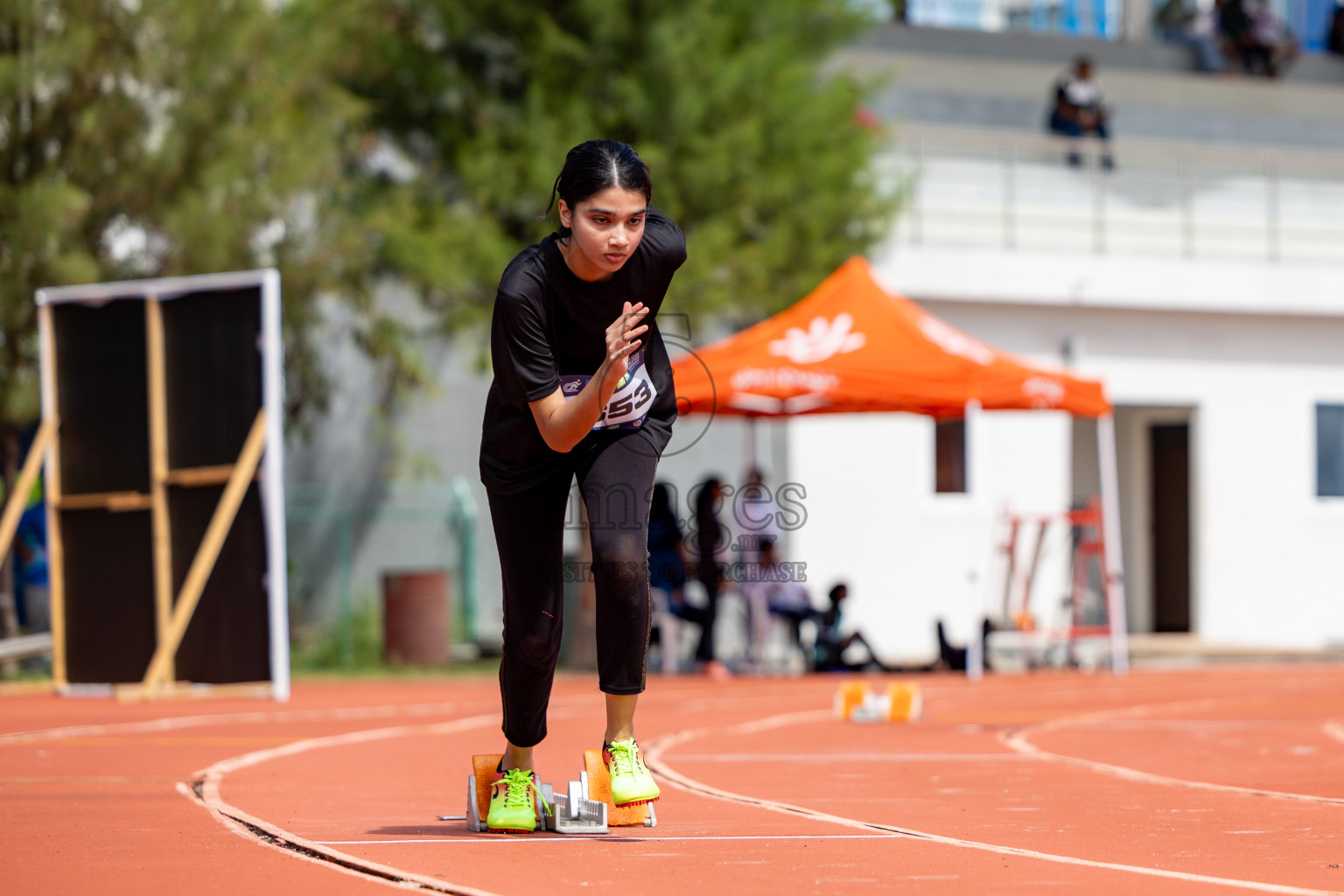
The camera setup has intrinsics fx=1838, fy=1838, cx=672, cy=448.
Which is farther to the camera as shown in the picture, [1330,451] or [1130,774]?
[1330,451]

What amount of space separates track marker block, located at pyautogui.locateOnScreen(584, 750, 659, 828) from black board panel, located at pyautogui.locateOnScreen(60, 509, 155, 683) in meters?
7.73

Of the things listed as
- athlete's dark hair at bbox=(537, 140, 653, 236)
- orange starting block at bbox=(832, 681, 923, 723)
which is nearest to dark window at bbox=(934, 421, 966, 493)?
orange starting block at bbox=(832, 681, 923, 723)

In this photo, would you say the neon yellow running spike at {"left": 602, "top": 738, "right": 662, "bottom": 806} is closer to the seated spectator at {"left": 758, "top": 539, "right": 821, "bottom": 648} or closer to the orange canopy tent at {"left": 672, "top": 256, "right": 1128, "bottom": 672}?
the orange canopy tent at {"left": 672, "top": 256, "right": 1128, "bottom": 672}

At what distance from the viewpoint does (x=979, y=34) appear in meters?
27.0

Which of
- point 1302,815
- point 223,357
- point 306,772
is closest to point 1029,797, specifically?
point 1302,815

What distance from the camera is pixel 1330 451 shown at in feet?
73.2

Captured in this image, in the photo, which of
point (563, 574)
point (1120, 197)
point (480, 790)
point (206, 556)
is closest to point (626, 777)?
point (480, 790)

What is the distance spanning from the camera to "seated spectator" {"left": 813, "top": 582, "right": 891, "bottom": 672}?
1633 centimetres

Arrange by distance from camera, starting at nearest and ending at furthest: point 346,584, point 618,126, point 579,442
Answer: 1. point 579,442
2. point 618,126
3. point 346,584

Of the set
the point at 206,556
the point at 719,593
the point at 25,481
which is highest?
the point at 25,481

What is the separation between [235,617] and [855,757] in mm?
5171

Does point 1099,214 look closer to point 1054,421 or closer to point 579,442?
point 1054,421

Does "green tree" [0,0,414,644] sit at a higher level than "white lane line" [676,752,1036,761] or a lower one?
higher

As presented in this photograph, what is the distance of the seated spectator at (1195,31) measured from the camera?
28625mm
